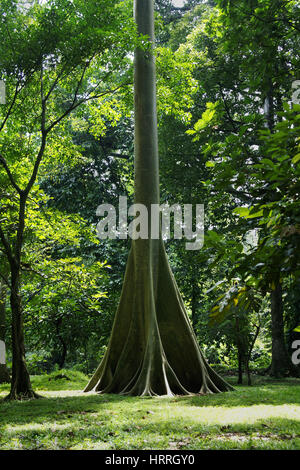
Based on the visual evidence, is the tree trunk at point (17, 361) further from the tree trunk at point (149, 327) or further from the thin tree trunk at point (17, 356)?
the tree trunk at point (149, 327)

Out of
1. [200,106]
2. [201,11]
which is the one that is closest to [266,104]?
[200,106]

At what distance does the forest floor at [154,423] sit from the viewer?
3.88 m

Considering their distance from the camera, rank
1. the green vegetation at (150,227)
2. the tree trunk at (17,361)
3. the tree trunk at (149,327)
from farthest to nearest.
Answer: the tree trunk at (149,327)
the tree trunk at (17,361)
the green vegetation at (150,227)

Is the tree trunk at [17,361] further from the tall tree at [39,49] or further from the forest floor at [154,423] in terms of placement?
the forest floor at [154,423]

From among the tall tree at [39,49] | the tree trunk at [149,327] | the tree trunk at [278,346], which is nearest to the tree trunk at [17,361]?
the tall tree at [39,49]

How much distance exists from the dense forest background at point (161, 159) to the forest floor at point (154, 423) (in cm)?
135

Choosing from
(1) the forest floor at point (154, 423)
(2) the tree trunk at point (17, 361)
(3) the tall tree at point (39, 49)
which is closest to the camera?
(1) the forest floor at point (154, 423)

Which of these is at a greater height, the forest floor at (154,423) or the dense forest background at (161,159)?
the dense forest background at (161,159)

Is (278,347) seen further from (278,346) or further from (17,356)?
(17,356)

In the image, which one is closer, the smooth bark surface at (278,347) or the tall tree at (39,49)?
the tall tree at (39,49)

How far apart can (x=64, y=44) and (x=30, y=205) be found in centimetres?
383

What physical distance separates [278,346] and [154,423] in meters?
8.70

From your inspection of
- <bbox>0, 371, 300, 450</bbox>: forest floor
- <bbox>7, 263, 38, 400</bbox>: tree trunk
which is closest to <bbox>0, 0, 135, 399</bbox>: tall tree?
<bbox>7, 263, 38, 400</bbox>: tree trunk

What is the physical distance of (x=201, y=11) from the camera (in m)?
17.9
